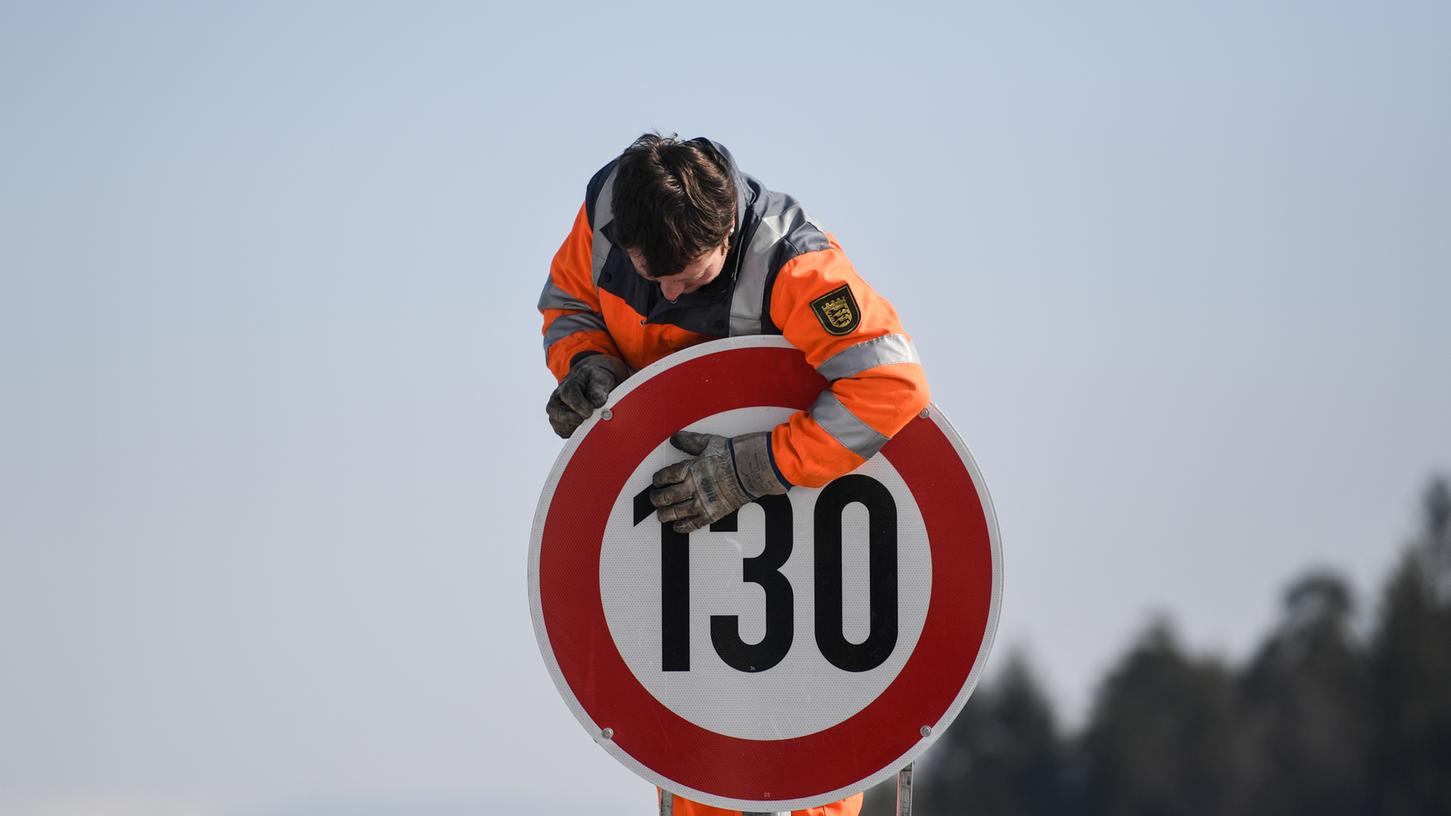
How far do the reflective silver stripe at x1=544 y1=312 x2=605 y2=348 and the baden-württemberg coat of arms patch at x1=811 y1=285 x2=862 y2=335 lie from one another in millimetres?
642

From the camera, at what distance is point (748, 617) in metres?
2.98

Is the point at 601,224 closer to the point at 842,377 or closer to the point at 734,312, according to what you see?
the point at 734,312

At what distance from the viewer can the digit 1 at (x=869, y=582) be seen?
9.79ft

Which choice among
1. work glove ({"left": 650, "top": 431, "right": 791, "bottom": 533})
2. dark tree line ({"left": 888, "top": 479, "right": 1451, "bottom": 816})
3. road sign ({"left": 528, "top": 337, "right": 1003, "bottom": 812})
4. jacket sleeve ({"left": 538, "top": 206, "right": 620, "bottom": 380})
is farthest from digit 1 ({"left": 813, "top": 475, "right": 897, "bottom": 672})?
dark tree line ({"left": 888, "top": 479, "right": 1451, "bottom": 816})

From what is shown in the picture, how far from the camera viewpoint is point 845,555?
2996mm

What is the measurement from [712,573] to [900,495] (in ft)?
1.23

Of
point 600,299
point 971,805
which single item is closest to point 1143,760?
point 971,805

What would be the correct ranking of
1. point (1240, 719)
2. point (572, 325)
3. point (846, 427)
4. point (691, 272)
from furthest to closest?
1. point (1240, 719)
2. point (572, 325)
3. point (691, 272)
4. point (846, 427)

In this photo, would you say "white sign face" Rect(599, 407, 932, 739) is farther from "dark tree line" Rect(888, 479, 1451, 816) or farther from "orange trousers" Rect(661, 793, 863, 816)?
"dark tree line" Rect(888, 479, 1451, 816)

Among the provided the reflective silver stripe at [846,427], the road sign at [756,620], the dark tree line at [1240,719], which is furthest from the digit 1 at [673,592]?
the dark tree line at [1240,719]

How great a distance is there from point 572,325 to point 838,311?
717 mm

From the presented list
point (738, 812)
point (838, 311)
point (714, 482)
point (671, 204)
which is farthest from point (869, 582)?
point (671, 204)

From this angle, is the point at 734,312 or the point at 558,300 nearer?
the point at 734,312

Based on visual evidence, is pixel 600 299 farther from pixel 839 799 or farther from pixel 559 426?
pixel 839 799
